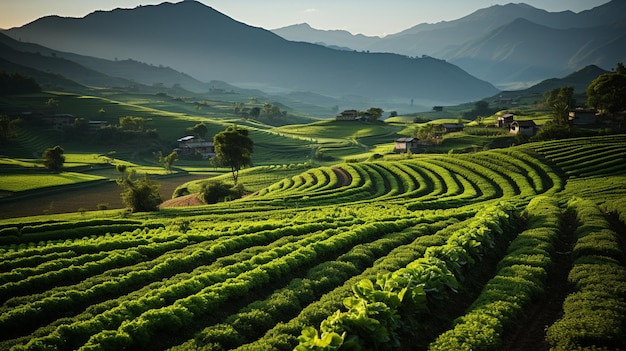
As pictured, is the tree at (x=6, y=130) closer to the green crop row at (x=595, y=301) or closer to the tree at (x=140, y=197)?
the tree at (x=140, y=197)

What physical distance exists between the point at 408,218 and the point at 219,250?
1812 cm

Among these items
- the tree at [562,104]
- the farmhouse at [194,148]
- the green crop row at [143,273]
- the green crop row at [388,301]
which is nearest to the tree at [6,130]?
the farmhouse at [194,148]

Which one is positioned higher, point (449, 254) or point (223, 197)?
point (449, 254)

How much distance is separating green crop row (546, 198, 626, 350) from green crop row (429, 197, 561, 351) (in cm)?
148

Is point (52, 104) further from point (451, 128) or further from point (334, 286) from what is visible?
point (334, 286)

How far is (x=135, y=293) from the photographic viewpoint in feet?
68.7

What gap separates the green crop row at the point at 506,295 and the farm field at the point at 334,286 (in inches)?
2.6

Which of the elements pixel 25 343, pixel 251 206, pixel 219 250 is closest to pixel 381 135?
pixel 251 206

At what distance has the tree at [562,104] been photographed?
118 meters

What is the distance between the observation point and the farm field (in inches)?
613

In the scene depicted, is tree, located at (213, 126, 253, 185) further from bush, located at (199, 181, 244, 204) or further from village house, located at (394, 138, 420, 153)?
village house, located at (394, 138, 420, 153)

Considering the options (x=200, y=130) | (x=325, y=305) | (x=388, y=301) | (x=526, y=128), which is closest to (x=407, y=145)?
(x=526, y=128)

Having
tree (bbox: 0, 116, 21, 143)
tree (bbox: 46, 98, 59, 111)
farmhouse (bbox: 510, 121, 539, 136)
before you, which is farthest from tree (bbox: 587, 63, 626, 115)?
tree (bbox: 46, 98, 59, 111)

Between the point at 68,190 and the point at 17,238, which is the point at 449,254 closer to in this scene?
the point at 17,238
